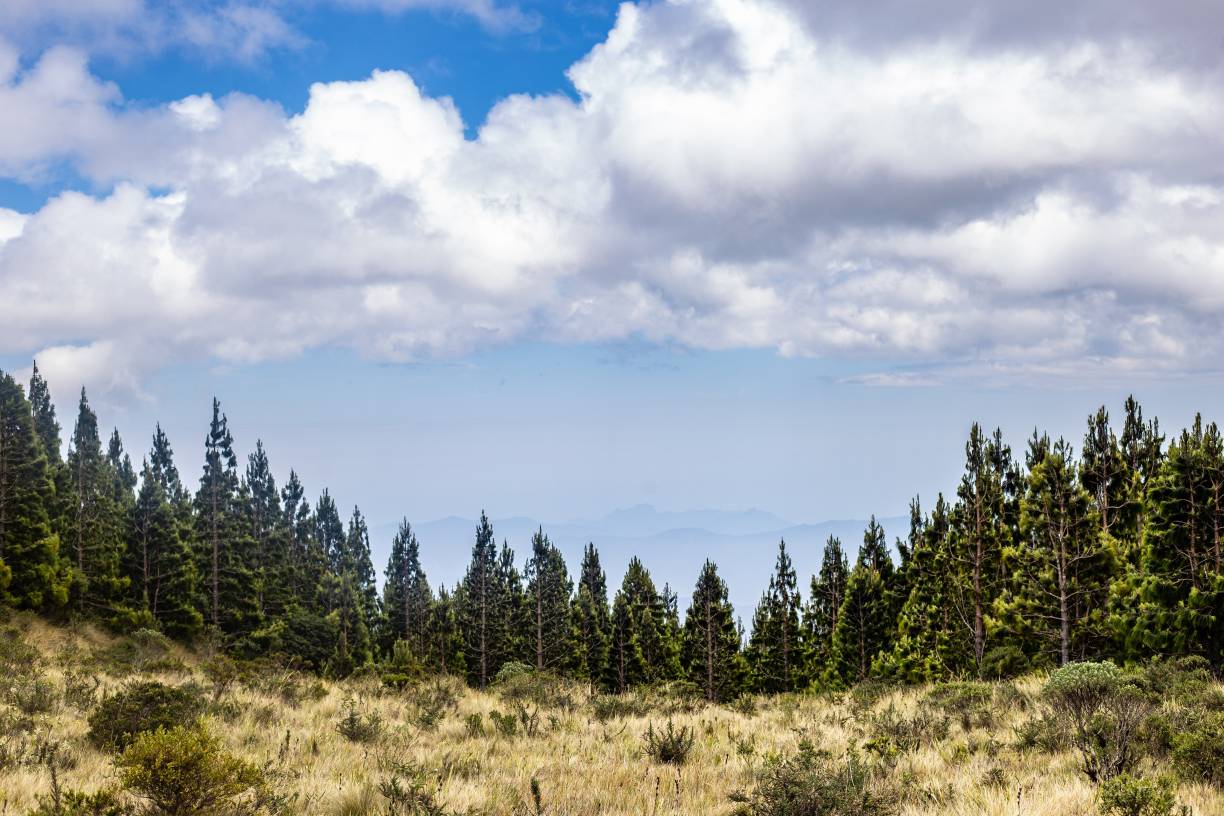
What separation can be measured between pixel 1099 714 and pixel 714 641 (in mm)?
56931

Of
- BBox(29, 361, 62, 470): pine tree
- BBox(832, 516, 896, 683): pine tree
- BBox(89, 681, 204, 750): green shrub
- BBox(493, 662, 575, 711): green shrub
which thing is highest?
BBox(29, 361, 62, 470): pine tree

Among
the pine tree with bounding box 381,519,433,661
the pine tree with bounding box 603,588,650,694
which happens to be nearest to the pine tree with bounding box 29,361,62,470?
the pine tree with bounding box 381,519,433,661

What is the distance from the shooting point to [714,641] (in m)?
63.7

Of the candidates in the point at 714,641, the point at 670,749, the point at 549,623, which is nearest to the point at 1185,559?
the point at 670,749

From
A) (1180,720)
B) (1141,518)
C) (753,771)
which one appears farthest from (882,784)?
(1141,518)

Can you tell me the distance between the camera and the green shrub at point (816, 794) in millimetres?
6773

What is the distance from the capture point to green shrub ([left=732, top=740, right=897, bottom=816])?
677cm

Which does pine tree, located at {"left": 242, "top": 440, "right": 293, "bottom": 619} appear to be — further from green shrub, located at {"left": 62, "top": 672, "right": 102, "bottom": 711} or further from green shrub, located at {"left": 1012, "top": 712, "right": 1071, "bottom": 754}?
green shrub, located at {"left": 1012, "top": 712, "right": 1071, "bottom": 754}

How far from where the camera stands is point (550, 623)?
74375 millimetres

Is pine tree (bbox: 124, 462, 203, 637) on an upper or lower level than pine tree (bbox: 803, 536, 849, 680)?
upper

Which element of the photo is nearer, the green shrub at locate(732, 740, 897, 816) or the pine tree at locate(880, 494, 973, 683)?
the green shrub at locate(732, 740, 897, 816)

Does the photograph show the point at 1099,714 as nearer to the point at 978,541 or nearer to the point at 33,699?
the point at 33,699

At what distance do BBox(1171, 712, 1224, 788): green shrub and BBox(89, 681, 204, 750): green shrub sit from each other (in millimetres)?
11396

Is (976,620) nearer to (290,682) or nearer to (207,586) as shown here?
(290,682)
